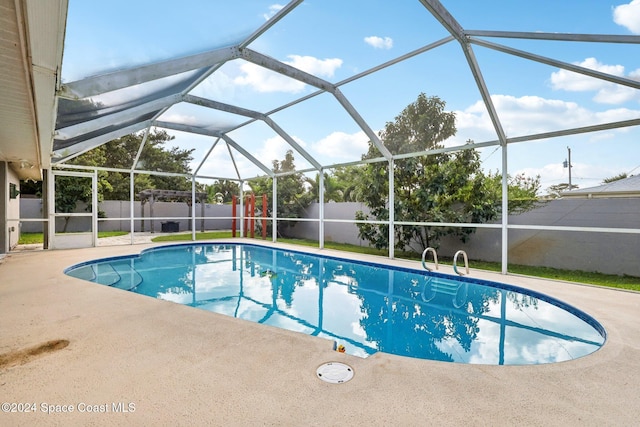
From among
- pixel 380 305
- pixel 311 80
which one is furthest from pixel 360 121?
pixel 380 305

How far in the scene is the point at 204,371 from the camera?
220cm

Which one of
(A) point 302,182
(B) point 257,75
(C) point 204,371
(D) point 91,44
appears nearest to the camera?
(C) point 204,371

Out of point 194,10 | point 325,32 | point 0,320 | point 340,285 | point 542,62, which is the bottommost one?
point 340,285

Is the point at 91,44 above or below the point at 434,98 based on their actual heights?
below

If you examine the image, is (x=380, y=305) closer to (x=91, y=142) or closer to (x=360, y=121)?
(x=360, y=121)

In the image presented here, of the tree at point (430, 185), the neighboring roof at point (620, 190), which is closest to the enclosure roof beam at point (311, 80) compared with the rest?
the tree at point (430, 185)

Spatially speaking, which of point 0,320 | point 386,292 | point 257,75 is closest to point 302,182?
point 257,75

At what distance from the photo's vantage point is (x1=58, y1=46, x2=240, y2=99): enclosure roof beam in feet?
12.4

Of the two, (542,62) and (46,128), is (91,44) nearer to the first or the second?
(46,128)

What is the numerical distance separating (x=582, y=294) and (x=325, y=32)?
5.68 m

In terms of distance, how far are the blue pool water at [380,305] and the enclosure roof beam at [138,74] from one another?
3.37m

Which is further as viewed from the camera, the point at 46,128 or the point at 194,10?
the point at 46,128

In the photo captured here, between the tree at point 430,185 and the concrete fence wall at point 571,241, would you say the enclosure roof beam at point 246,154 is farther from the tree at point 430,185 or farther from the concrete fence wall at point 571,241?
the concrete fence wall at point 571,241

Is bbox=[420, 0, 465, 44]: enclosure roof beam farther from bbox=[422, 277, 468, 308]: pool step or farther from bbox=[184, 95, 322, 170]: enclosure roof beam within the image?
bbox=[184, 95, 322, 170]: enclosure roof beam
